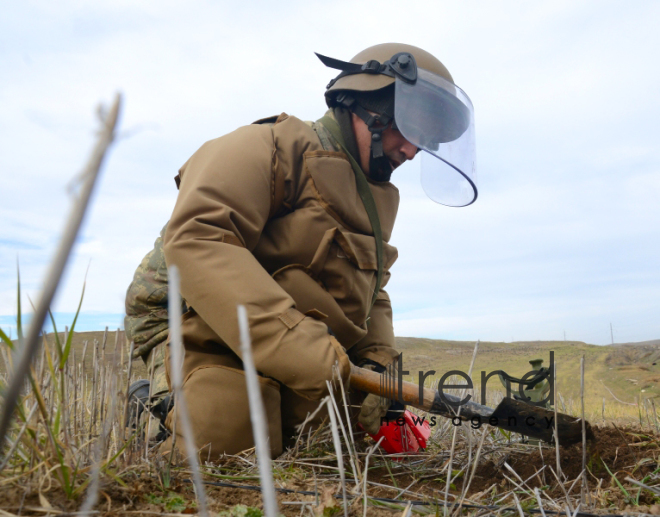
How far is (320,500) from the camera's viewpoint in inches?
56.9

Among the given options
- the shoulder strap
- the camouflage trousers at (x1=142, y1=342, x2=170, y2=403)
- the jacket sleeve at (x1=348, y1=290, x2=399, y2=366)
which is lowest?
the camouflage trousers at (x1=142, y1=342, x2=170, y2=403)

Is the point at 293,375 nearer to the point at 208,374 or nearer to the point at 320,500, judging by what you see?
the point at 208,374

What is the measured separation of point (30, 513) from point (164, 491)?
1.30 ft

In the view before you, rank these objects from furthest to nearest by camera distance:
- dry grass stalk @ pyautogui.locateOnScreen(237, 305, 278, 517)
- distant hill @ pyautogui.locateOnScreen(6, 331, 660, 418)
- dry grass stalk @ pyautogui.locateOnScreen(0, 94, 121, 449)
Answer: distant hill @ pyautogui.locateOnScreen(6, 331, 660, 418), dry grass stalk @ pyautogui.locateOnScreen(237, 305, 278, 517), dry grass stalk @ pyautogui.locateOnScreen(0, 94, 121, 449)

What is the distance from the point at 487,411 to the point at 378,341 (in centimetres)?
121

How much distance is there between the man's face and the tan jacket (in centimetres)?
19

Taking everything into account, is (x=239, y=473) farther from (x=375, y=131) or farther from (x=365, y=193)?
(x=375, y=131)

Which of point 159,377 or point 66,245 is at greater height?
point 66,245

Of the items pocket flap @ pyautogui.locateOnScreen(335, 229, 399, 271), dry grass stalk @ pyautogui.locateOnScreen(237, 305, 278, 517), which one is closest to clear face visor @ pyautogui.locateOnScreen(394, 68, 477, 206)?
pocket flap @ pyautogui.locateOnScreen(335, 229, 399, 271)

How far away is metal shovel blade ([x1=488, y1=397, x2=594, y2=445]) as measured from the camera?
228cm

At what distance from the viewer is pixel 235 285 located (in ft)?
7.16

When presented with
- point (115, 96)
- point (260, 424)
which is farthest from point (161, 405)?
point (115, 96)

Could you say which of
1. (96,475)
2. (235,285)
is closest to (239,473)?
(235,285)

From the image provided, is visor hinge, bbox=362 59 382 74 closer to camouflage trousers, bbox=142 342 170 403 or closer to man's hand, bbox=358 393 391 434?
man's hand, bbox=358 393 391 434
